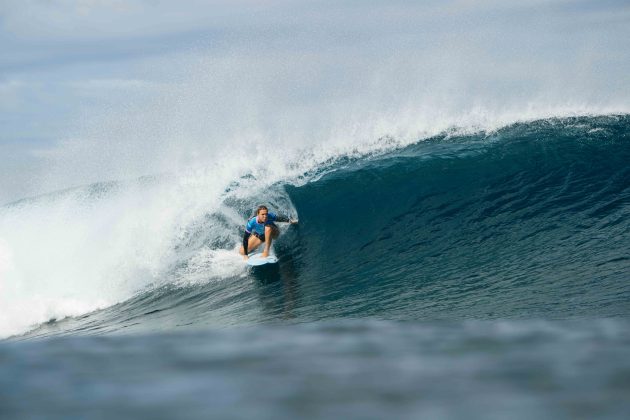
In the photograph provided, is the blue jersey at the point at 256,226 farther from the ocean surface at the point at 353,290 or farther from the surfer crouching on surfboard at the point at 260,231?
the ocean surface at the point at 353,290

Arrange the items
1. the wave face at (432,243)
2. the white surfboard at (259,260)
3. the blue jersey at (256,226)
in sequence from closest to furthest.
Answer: the wave face at (432,243), the white surfboard at (259,260), the blue jersey at (256,226)

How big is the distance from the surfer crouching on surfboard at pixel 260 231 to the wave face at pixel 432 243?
389mm

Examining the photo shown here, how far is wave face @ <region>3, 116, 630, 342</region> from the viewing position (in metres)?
Answer: 7.93

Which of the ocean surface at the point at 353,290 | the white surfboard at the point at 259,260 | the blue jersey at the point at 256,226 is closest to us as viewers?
the ocean surface at the point at 353,290

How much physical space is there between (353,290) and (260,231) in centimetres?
321

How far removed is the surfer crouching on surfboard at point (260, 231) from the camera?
1166cm

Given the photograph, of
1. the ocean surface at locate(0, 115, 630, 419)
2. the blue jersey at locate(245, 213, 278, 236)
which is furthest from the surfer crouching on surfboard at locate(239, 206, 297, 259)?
the ocean surface at locate(0, 115, 630, 419)

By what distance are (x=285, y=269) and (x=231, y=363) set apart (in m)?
9.63

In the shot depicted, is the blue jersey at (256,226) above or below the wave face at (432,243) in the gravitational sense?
above

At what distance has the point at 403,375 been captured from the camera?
1562 millimetres

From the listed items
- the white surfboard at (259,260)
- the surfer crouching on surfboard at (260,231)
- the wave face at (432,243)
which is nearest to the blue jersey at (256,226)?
the surfer crouching on surfboard at (260,231)

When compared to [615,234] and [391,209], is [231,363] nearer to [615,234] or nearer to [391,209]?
[615,234]

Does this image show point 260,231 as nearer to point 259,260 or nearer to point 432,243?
point 259,260

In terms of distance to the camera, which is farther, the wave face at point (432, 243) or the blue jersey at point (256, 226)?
the blue jersey at point (256, 226)
